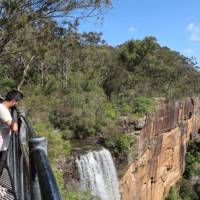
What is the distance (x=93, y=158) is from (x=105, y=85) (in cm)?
1484

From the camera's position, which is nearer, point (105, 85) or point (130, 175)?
point (130, 175)

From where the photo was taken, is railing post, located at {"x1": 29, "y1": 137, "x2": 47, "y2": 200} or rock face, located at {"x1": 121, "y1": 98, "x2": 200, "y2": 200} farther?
rock face, located at {"x1": 121, "y1": 98, "x2": 200, "y2": 200}

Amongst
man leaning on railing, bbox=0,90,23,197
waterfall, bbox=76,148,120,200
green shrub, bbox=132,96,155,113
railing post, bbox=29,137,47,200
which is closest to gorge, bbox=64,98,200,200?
waterfall, bbox=76,148,120,200

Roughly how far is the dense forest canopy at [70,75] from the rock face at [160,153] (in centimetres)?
151

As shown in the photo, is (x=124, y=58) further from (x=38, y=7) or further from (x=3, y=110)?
(x=3, y=110)

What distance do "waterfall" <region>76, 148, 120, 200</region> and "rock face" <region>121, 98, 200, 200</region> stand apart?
144 centimetres

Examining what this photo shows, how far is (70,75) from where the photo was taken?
102 feet

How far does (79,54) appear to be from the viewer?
114ft

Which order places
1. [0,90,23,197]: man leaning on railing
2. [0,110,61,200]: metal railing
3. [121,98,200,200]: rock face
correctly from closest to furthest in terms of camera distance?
[0,110,61,200]: metal railing
[0,90,23,197]: man leaning on railing
[121,98,200,200]: rock face

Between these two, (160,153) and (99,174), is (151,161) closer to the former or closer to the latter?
(160,153)

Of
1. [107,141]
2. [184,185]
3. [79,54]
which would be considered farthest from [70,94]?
[184,185]

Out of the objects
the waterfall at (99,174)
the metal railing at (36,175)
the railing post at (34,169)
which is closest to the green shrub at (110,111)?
the waterfall at (99,174)

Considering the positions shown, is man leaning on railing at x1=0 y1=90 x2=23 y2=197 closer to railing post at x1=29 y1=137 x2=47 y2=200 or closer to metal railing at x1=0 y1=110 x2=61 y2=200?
metal railing at x1=0 y1=110 x2=61 y2=200

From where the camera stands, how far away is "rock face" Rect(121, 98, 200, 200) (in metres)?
23.5
